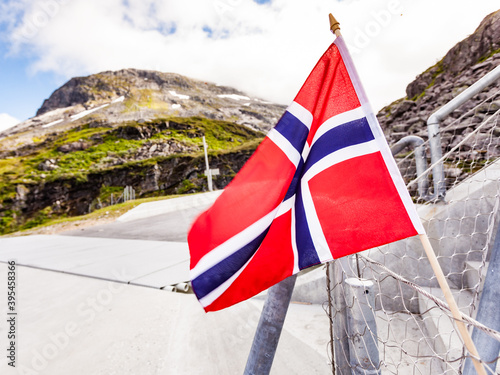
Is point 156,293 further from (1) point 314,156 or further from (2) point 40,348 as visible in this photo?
(1) point 314,156

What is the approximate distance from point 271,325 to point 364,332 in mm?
374

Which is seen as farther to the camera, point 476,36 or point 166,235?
point 476,36

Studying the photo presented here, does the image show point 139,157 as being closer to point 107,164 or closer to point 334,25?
point 107,164

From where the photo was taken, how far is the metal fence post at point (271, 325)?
109 cm

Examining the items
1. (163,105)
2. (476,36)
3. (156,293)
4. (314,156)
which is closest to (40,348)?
(156,293)

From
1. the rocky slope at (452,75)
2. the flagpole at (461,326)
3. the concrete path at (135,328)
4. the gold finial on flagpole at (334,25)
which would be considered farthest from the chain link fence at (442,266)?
the rocky slope at (452,75)

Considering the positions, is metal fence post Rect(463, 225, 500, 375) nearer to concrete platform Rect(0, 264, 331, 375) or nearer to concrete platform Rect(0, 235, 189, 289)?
concrete platform Rect(0, 264, 331, 375)

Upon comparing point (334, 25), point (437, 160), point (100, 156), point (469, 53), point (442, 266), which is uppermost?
point (100, 156)

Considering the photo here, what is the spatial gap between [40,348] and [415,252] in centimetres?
310

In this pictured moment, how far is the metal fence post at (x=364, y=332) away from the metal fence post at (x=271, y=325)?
265 millimetres

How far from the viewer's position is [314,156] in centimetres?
110

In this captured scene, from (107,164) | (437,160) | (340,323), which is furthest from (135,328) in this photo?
(107,164)

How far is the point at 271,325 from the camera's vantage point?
110 cm

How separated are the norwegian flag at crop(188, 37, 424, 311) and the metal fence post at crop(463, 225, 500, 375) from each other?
28 cm
